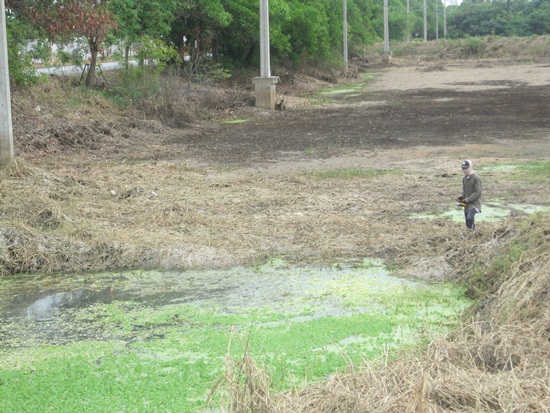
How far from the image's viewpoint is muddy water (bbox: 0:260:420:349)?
849cm

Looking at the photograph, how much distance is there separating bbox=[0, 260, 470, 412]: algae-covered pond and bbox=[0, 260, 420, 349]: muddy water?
13mm

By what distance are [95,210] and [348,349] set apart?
6.42m

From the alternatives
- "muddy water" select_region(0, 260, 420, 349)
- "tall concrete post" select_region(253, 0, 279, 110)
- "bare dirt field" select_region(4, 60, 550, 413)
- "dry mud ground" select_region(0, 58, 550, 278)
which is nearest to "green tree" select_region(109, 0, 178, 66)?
"tall concrete post" select_region(253, 0, 279, 110)

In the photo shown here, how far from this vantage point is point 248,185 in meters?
15.3

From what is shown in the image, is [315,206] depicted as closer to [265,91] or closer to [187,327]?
[187,327]

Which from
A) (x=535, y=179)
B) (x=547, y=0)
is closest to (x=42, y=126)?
(x=535, y=179)

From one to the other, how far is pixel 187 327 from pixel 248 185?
7155 mm

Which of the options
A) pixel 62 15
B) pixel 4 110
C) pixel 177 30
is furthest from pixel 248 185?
pixel 177 30

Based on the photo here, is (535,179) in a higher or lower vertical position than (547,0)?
lower

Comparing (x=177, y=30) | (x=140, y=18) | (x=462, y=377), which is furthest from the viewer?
(x=177, y=30)

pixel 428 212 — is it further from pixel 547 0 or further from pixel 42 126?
pixel 547 0

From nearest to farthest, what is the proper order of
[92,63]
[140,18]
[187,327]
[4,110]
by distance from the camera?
[187,327] < [4,110] < [92,63] < [140,18]

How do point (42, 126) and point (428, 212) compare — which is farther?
point (42, 126)

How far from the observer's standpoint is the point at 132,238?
11211 millimetres
